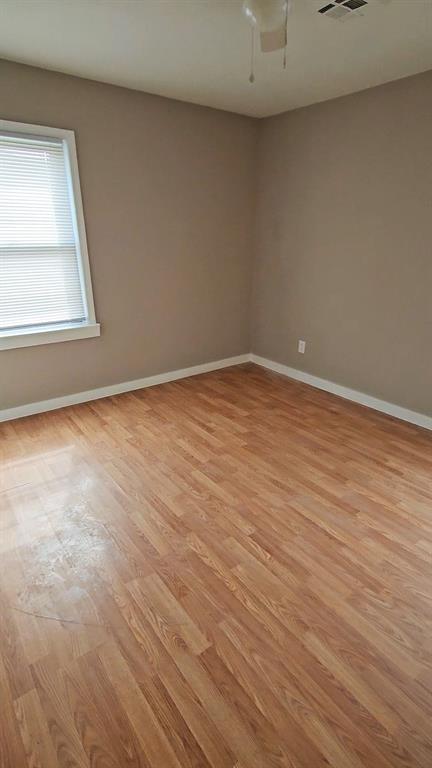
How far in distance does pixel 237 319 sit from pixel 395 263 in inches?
67.4

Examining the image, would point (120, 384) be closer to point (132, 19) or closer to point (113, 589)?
point (113, 589)

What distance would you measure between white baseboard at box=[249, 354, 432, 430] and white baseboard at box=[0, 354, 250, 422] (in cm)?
40

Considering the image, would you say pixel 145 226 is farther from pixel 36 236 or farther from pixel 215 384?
pixel 215 384

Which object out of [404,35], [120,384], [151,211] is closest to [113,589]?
[120,384]

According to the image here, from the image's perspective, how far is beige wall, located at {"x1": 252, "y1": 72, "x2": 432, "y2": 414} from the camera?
2738 millimetres

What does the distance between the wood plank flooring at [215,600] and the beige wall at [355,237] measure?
0.78 metres

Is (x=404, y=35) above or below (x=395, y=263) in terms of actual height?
above

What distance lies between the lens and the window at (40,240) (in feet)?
8.62

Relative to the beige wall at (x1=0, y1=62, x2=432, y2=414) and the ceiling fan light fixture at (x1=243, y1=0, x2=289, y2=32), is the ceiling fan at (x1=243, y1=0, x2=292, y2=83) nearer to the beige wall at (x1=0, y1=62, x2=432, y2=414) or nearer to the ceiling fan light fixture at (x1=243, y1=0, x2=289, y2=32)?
the ceiling fan light fixture at (x1=243, y1=0, x2=289, y2=32)

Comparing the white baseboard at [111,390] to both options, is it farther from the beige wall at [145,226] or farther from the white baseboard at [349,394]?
the white baseboard at [349,394]

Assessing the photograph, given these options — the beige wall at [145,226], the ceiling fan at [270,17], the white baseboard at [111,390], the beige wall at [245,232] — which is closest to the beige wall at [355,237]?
the beige wall at [245,232]

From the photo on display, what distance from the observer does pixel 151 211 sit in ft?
10.7

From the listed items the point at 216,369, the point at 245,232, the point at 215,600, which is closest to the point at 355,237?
the point at 245,232

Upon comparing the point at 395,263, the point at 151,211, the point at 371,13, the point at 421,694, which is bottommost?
the point at 421,694
